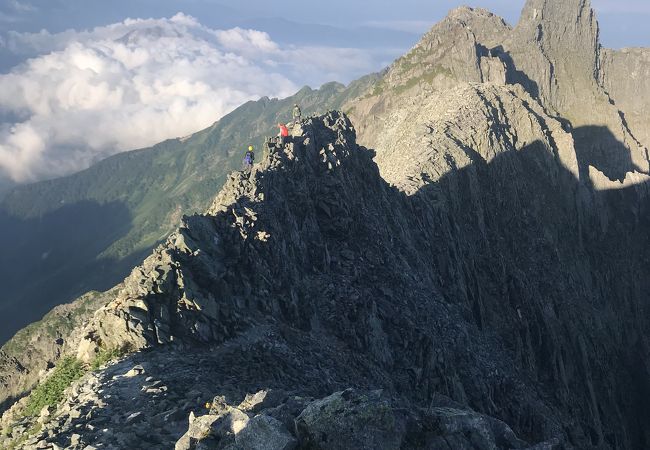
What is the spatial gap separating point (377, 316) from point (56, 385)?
29190mm

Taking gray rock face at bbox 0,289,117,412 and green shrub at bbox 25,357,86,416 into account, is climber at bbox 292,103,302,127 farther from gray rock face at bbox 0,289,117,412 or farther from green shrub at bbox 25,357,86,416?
green shrub at bbox 25,357,86,416

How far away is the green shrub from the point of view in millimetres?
30578

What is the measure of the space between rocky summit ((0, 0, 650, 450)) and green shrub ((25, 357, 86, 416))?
12 centimetres

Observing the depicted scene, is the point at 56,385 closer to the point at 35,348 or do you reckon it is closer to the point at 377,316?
the point at 377,316

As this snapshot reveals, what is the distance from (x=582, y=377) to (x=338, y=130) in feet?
234

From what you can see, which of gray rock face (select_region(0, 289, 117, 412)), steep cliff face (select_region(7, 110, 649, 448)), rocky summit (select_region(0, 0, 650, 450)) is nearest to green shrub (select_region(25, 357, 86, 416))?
rocky summit (select_region(0, 0, 650, 450))

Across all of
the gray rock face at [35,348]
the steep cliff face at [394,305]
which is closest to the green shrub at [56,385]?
the steep cliff face at [394,305]

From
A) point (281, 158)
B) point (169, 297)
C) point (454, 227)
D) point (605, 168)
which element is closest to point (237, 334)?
point (169, 297)

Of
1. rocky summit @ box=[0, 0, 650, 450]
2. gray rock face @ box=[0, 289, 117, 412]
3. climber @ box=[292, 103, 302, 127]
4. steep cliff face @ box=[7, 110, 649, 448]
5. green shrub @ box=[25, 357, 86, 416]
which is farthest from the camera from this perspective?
gray rock face @ box=[0, 289, 117, 412]

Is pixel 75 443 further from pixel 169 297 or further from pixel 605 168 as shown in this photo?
pixel 605 168

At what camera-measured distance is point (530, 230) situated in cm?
11831

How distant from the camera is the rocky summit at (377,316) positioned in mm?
24438

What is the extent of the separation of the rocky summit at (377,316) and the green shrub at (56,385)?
0.12m

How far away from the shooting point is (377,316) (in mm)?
52688
